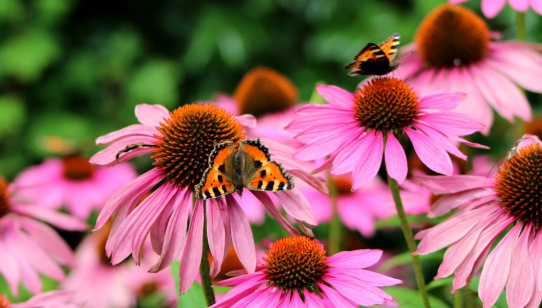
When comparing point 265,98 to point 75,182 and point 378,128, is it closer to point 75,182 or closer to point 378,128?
point 75,182

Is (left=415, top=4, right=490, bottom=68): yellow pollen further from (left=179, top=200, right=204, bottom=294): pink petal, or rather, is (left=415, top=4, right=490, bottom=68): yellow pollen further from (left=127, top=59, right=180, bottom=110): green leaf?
(left=127, top=59, right=180, bottom=110): green leaf

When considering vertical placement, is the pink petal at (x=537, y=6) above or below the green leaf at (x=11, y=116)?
below

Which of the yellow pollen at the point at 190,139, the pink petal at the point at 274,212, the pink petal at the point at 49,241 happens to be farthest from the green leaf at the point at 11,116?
the pink petal at the point at 274,212

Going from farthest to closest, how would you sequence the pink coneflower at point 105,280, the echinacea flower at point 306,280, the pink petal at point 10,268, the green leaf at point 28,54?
the green leaf at point 28,54, the pink coneflower at point 105,280, the pink petal at point 10,268, the echinacea flower at point 306,280

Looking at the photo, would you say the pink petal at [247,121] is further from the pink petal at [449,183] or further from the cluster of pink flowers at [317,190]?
the pink petal at [449,183]

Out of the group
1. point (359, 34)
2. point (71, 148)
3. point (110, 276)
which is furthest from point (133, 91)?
point (110, 276)

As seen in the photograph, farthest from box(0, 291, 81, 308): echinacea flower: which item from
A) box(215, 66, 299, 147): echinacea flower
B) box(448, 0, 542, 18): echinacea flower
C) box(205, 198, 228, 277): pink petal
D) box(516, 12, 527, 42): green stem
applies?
box(215, 66, 299, 147): echinacea flower

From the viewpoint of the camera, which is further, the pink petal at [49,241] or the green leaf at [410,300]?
the pink petal at [49,241]
